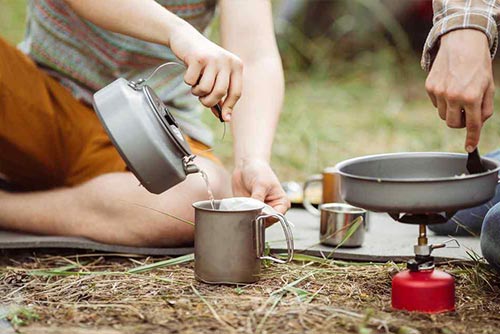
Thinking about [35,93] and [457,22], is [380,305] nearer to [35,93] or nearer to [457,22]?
[457,22]

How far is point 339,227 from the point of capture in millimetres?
2039

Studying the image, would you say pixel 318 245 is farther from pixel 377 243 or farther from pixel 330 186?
pixel 330 186

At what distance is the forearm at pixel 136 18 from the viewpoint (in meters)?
1.69

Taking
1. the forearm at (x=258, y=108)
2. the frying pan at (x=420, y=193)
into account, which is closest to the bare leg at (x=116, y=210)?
the forearm at (x=258, y=108)

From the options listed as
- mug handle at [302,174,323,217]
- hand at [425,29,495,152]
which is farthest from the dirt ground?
mug handle at [302,174,323,217]

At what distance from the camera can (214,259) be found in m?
1.67

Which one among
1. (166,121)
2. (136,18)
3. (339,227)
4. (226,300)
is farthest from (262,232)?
(136,18)

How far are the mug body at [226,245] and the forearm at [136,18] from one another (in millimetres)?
367

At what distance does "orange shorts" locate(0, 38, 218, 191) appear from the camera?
2.14 meters

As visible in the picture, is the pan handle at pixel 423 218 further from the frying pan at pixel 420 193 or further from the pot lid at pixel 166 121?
the pot lid at pixel 166 121

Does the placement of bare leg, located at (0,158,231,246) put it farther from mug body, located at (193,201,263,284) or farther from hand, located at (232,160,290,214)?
mug body, located at (193,201,263,284)

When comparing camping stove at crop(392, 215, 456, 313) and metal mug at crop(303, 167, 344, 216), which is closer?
camping stove at crop(392, 215, 456, 313)

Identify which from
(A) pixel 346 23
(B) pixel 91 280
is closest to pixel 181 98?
(B) pixel 91 280

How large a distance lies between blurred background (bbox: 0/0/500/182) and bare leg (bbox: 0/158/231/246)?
107 centimetres
